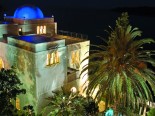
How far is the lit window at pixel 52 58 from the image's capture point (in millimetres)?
22208

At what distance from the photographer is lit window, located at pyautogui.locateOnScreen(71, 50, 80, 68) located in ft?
85.8

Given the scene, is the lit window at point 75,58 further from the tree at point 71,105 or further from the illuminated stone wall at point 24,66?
the illuminated stone wall at point 24,66

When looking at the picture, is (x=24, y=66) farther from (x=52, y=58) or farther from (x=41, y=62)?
(x=52, y=58)

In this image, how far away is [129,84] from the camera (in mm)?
17531

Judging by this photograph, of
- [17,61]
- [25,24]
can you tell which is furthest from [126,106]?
[25,24]

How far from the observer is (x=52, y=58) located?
22.5m

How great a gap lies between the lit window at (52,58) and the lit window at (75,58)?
3.37 metres

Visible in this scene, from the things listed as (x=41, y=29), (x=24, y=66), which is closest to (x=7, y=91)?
(x=24, y=66)

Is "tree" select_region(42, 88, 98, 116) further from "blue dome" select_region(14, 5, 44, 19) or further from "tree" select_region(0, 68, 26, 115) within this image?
"blue dome" select_region(14, 5, 44, 19)

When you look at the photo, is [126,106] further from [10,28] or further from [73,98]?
[10,28]

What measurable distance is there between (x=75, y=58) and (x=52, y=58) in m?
4.56

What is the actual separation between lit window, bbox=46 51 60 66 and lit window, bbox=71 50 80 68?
3.37 m

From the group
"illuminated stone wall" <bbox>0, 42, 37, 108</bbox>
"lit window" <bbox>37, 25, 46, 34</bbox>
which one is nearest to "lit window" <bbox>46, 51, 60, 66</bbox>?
"illuminated stone wall" <bbox>0, 42, 37, 108</bbox>

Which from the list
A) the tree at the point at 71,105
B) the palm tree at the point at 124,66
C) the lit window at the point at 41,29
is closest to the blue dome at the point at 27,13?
the lit window at the point at 41,29
